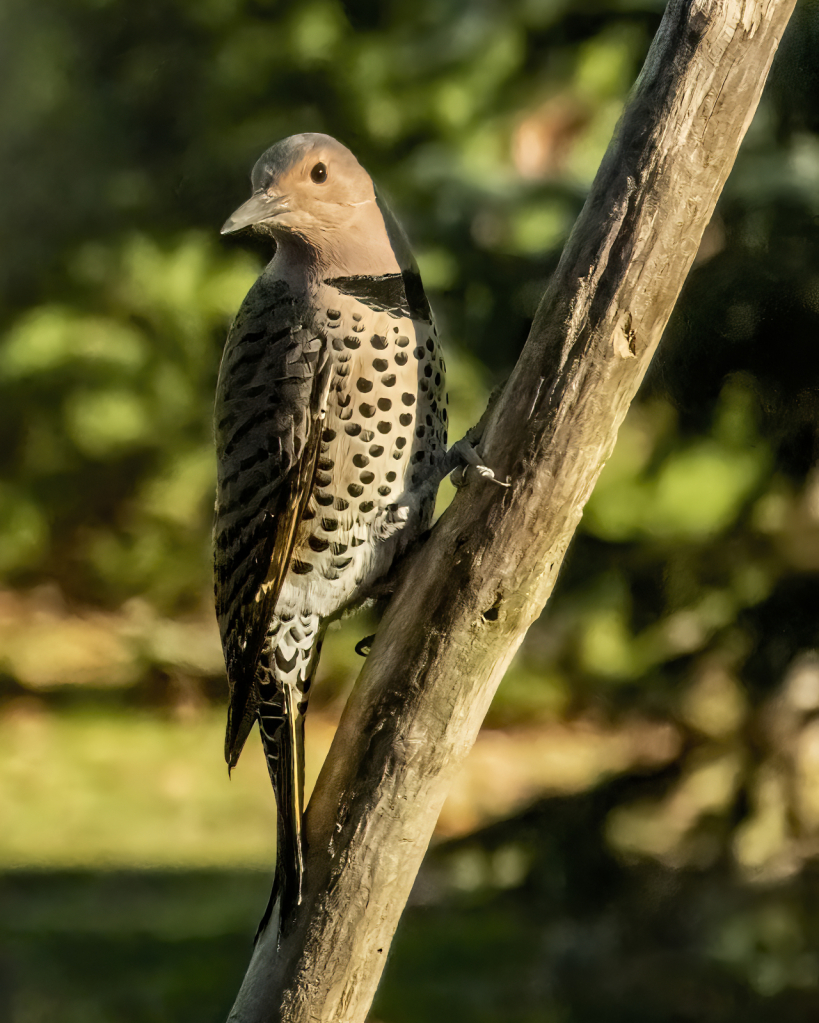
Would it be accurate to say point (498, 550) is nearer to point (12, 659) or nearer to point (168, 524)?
point (168, 524)

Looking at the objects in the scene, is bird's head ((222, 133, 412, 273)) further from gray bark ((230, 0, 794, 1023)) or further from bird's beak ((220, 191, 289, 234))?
gray bark ((230, 0, 794, 1023))

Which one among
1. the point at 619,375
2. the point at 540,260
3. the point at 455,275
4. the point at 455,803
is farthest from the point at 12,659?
the point at 619,375

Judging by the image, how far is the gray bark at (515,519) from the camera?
0.92 m

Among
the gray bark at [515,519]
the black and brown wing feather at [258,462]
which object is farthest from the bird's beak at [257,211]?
the gray bark at [515,519]

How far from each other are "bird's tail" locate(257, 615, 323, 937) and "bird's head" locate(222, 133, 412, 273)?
1.42 feet

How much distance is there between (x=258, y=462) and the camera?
41.8 inches

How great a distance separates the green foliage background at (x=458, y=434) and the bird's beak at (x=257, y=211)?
1014 mm

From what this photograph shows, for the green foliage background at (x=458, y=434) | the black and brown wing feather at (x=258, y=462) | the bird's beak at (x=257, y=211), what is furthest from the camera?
the green foliage background at (x=458, y=434)

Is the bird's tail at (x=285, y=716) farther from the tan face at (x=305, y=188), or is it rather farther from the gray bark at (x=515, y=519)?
the tan face at (x=305, y=188)

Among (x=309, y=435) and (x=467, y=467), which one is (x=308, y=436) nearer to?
(x=309, y=435)

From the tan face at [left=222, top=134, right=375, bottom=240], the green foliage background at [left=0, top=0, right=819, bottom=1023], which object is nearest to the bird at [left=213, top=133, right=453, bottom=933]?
the tan face at [left=222, top=134, right=375, bottom=240]

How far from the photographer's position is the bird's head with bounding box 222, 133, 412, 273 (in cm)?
94

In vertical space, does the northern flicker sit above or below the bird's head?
A: below

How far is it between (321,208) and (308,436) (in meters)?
0.24
